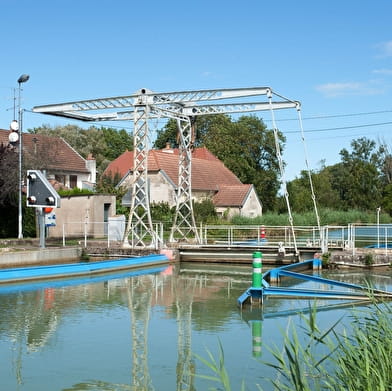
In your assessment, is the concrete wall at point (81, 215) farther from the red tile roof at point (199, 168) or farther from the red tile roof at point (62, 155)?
the red tile roof at point (199, 168)

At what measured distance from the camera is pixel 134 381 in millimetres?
9227

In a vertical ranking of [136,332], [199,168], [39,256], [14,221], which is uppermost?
[199,168]

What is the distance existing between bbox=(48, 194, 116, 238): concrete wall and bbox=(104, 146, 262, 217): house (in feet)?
29.6

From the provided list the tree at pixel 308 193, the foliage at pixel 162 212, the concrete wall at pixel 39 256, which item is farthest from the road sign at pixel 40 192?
the tree at pixel 308 193

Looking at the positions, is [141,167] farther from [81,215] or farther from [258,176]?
[258,176]

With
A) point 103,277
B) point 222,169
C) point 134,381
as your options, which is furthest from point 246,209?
point 134,381

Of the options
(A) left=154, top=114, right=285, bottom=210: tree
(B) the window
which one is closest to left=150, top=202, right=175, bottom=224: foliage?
(B) the window

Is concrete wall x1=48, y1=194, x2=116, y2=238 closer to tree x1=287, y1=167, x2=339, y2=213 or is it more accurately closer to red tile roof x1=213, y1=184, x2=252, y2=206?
red tile roof x1=213, y1=184, x2=252, y2=206

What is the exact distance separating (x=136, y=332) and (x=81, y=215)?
22759 mm

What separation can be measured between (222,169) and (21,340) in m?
45.7

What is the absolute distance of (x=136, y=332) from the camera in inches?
507

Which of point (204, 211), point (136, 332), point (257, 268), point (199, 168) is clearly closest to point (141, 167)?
point (257, 268)

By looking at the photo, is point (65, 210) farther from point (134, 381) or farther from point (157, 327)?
point (134, 381)

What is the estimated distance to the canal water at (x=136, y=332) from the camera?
9.41 meters
